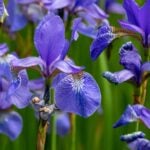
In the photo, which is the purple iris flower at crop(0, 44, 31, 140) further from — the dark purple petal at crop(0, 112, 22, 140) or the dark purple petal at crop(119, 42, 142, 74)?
the dark purple petal at crop(119, 42, 142, 74)

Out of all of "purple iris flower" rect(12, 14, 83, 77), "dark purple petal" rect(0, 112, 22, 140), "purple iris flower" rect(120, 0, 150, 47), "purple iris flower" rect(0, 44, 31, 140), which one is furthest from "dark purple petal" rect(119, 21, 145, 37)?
"dark purple petal" rect(0, 112, 22, 140)

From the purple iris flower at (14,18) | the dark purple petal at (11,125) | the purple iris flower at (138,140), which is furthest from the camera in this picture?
the purple iris flower at (14,18)

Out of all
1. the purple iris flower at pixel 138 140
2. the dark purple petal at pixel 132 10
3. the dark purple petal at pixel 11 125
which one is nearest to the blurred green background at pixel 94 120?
the dark purple petal at pixel 11 125

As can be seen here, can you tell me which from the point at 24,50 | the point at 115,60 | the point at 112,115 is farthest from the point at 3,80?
the point at 115,60

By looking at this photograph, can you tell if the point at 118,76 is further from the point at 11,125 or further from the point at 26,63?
the point at 11,125

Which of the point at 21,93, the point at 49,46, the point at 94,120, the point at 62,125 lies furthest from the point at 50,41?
the point at 94,120

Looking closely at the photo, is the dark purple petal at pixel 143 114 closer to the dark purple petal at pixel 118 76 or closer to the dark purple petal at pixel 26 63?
the dark purple petal at pixel 118 76

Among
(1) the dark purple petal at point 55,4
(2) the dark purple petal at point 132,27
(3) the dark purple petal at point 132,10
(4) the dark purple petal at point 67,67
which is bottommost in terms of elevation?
(4) the dark purple petal at point 67,67
